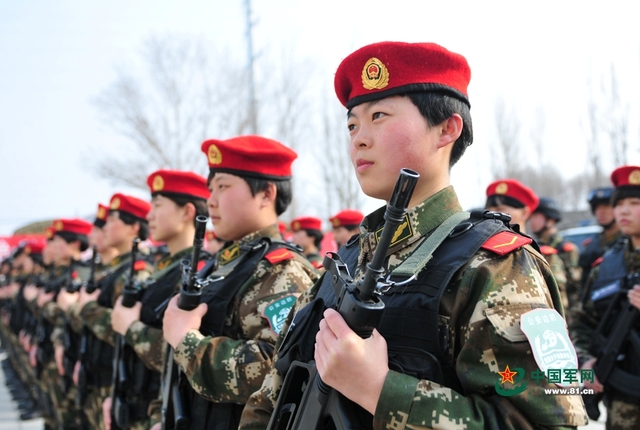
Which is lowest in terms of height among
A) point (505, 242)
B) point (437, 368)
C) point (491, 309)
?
point (437, 368)

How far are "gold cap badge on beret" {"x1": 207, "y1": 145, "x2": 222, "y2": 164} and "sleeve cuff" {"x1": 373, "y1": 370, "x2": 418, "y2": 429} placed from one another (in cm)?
201

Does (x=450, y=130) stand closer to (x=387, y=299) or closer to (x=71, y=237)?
(x=387, y=299)

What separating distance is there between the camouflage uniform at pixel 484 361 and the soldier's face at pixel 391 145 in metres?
0.35

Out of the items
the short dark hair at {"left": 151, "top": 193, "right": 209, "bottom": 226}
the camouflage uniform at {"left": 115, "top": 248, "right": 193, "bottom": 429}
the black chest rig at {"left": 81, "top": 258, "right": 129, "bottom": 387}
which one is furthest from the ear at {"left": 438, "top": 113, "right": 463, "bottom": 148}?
the black chest rig at {"left": 81, "top": 258, "right": 129, "bottom": 387}

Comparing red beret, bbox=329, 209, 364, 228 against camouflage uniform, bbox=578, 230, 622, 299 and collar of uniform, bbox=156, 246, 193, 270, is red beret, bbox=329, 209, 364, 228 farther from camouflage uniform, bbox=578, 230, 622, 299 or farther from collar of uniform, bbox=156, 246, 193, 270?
collar of uniform, bbox=156, 246, 193, 270

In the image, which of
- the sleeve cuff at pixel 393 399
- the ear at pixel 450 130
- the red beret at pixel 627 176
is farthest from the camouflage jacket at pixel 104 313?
the red beret at pixel 627 176

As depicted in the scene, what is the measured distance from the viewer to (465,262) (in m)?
1.49


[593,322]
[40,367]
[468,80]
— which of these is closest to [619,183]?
[593,322]

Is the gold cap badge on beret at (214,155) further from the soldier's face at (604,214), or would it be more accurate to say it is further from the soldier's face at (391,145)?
the soldier's face at (604,214)

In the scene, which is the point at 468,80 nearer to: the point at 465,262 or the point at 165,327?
the point at 465,262

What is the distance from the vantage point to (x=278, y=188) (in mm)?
3252

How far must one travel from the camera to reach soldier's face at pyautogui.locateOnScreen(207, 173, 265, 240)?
121 inches

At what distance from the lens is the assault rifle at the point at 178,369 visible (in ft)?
8.96

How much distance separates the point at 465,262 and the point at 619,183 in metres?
3.15
